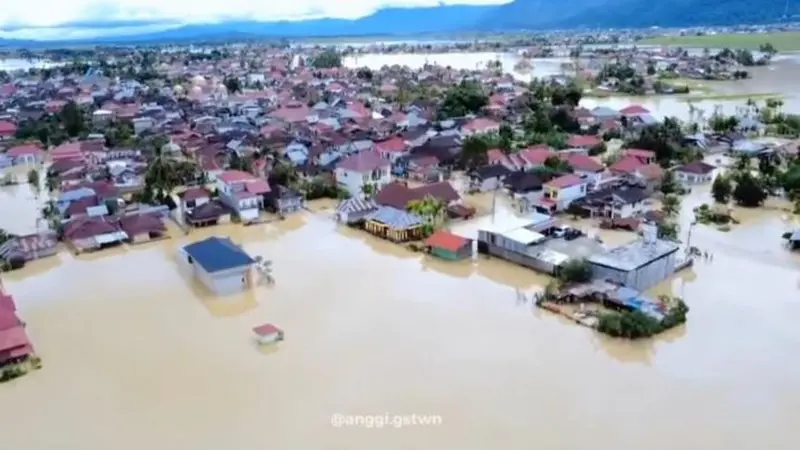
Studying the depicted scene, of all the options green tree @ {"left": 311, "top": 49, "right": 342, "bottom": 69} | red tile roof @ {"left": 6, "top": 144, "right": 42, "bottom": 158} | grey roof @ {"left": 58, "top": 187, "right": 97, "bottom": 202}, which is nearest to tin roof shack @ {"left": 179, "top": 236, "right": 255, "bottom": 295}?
grey roof @ {"left": 58, "top": 187, "right": 97, "bottom": 202}

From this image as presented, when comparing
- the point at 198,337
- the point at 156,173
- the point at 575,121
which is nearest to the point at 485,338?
the point at 198,337

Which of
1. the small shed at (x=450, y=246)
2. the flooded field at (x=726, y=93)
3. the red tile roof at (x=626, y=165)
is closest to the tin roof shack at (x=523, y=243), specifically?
the small shed at (x=450, y=246)

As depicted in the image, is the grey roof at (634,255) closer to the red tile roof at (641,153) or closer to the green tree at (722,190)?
the green tree at (722,190)

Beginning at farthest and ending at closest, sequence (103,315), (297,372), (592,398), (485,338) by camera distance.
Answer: (103,315)
(485,338)
(297,372)
(592,398)

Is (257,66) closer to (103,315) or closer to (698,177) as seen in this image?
(698,177)

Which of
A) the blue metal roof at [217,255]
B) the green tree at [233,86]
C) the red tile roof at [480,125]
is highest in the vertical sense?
the green tree at [233,86]

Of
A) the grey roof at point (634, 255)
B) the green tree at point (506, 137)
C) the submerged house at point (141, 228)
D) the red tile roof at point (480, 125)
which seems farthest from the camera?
the red tile roof at point (480, 125)
